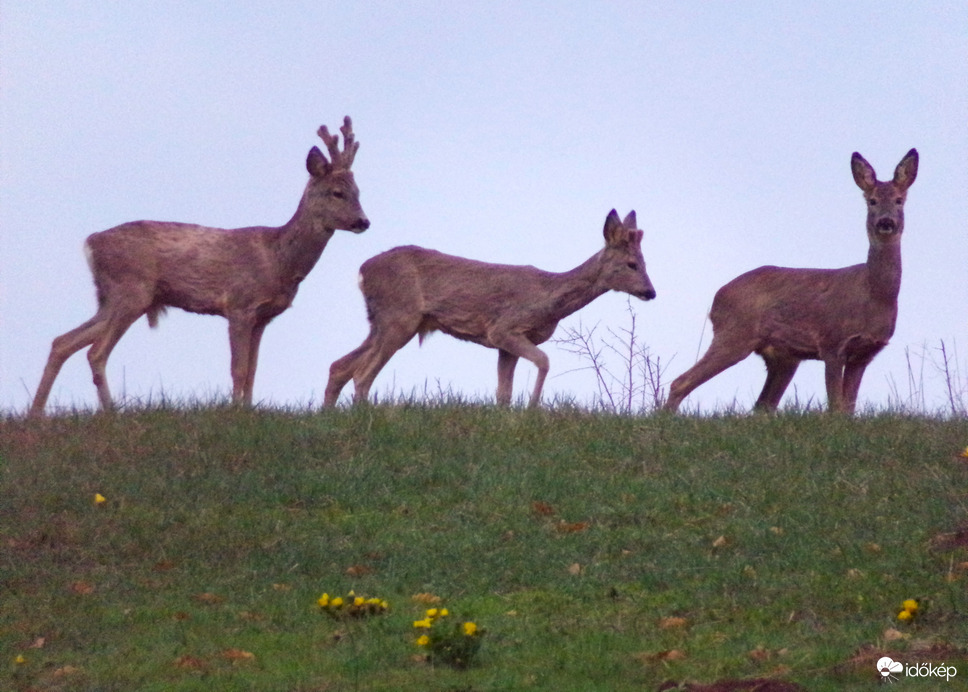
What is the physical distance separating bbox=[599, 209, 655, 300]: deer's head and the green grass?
12.8ft

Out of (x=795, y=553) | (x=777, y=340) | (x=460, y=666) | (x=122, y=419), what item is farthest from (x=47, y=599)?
(x=777, y=340)

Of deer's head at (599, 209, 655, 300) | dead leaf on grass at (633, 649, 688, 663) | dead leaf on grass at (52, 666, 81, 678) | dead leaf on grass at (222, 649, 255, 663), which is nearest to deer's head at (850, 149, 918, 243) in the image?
deer's head at (599, 209, 655, 300)

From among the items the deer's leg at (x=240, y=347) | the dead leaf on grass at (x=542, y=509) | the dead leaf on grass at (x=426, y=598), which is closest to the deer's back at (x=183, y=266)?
the deer's leg at (x=240, y=347)

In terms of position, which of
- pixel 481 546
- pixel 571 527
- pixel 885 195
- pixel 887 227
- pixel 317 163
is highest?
pixel 317 163

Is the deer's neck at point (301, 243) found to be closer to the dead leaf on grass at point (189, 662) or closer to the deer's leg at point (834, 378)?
the deer's leg at point (834, 378)

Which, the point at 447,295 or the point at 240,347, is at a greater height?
the point at 447,295

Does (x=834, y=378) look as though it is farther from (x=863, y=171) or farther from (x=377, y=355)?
(x=377, y=355)

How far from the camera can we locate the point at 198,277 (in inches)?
529

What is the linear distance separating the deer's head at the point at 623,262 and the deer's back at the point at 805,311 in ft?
2.88

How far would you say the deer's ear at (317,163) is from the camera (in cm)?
1446

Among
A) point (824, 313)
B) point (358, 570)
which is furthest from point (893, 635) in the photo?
point (824, 313)

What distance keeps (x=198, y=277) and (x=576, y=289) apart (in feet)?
12.3

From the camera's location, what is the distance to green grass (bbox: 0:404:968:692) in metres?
6.76

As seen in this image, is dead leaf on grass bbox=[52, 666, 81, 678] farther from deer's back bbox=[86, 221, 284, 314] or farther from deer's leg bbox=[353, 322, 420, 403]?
deer's leg bbox=[353, 322, 420, 403]
